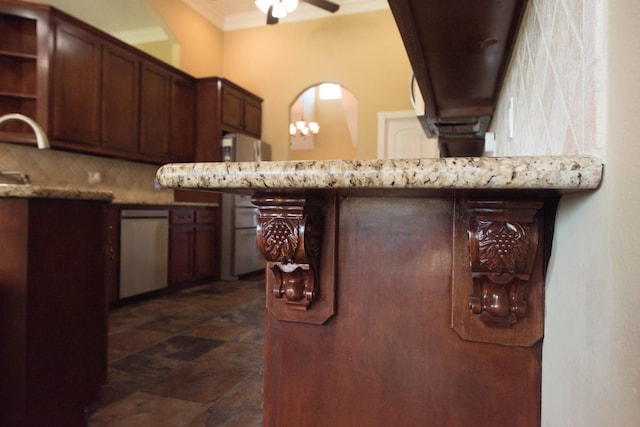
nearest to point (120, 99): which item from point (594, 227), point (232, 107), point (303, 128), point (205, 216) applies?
point (232, 107)

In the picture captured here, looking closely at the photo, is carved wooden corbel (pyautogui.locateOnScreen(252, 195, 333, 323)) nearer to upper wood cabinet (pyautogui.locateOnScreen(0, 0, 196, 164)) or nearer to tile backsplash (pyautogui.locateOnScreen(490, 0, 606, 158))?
tile backsplash (pyautogui.locateOnScreen(490, 0, 606, 158))

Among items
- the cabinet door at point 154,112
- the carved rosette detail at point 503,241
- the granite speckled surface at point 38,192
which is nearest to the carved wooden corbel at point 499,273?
the carved rosette detail at point 503,241

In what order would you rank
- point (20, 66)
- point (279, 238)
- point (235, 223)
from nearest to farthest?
point (279, 238) < point (20, 66) < point (235, 223)

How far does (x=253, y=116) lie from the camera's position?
17.0 ft

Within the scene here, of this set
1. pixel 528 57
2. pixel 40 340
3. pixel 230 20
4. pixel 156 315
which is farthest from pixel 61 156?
pixel 528 57

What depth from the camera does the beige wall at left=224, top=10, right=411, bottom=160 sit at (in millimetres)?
4852

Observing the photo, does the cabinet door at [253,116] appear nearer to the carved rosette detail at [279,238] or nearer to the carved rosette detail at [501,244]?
the carved rosette detail at [279,238]

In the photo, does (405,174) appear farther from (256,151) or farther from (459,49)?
(256,151)

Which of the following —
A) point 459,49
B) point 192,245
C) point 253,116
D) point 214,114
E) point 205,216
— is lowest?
point 192,245

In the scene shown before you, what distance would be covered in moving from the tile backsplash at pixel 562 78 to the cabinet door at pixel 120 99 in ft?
11.7

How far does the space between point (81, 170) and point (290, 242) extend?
146 inches

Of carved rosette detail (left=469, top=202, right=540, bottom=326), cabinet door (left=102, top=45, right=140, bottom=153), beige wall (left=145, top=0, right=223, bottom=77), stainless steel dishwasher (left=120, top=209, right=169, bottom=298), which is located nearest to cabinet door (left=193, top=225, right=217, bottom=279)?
stainless steel dishwasher (left=120, top=209, right=169, bottom=298)

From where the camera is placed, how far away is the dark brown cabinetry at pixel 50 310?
130 centimetres

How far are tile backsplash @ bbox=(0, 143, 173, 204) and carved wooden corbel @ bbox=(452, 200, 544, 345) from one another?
351 centimetres
